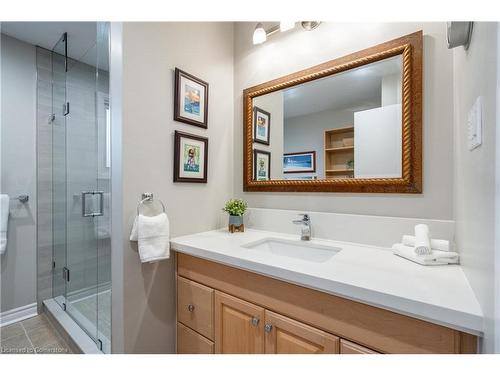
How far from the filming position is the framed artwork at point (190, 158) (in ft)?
4.25

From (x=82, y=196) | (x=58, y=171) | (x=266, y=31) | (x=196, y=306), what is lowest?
(x=196, y=306)

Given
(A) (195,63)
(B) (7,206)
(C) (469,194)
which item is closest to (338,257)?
(C) (469,194)

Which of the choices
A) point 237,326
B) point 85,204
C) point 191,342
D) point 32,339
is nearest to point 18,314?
point 32,339

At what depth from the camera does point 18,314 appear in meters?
1.81

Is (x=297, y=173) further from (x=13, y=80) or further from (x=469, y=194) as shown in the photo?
(x=13, y=80)

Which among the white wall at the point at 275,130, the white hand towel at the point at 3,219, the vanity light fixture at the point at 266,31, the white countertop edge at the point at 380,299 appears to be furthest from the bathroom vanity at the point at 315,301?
the white hand towel at the point at 3,219

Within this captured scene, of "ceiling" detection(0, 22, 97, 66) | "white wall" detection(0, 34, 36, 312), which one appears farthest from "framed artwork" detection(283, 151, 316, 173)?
"white wall" detection(0, 34, 36, 312)

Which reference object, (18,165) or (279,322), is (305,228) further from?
(18,165)

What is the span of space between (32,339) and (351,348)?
84.1 inches

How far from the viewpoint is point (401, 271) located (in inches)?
31.0

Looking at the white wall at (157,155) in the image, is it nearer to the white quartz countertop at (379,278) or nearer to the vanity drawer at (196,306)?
the vanity drawer at (196,306)

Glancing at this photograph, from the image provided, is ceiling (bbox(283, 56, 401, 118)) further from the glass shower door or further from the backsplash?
the glass shower door

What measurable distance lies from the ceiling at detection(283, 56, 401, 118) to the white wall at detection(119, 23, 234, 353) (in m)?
0.56
